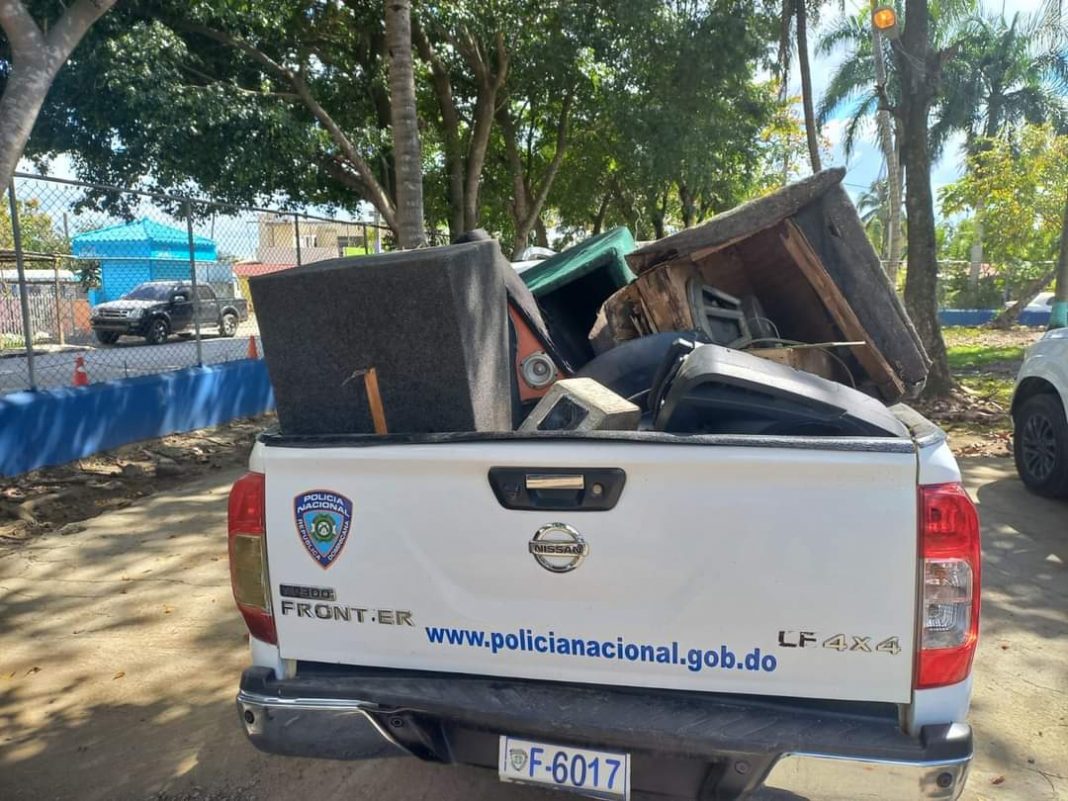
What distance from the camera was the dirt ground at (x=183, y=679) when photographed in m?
3.03

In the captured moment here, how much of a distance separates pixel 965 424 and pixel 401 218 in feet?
20.9

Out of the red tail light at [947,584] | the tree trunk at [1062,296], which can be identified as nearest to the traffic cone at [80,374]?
the red tail light at [947,584]

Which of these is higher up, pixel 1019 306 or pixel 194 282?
pixel 194 282

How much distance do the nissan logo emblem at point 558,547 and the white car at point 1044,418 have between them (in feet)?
17.0

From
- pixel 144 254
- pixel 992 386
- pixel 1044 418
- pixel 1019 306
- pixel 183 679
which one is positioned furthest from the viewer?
pixel 1019 306

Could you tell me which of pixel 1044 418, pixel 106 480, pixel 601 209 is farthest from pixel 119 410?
pixel 601 209

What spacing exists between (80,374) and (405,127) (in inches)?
152

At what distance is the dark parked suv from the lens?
1028cm

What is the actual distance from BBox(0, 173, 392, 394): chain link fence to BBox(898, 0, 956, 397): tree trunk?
282 inches

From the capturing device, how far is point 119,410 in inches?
312

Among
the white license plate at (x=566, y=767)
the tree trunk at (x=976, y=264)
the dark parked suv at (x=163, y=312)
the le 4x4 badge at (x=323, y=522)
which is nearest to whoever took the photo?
the white license plate at (x=566, y=767)

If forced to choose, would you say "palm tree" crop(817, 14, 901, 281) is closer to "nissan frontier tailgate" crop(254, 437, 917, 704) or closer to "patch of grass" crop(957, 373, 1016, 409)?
"patch of grass" crop(957, 373, 1016, 409)

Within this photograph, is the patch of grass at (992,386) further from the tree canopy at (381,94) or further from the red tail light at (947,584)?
the red tail light at (947,584)

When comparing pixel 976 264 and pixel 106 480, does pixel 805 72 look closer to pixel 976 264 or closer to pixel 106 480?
pixel 106 480
